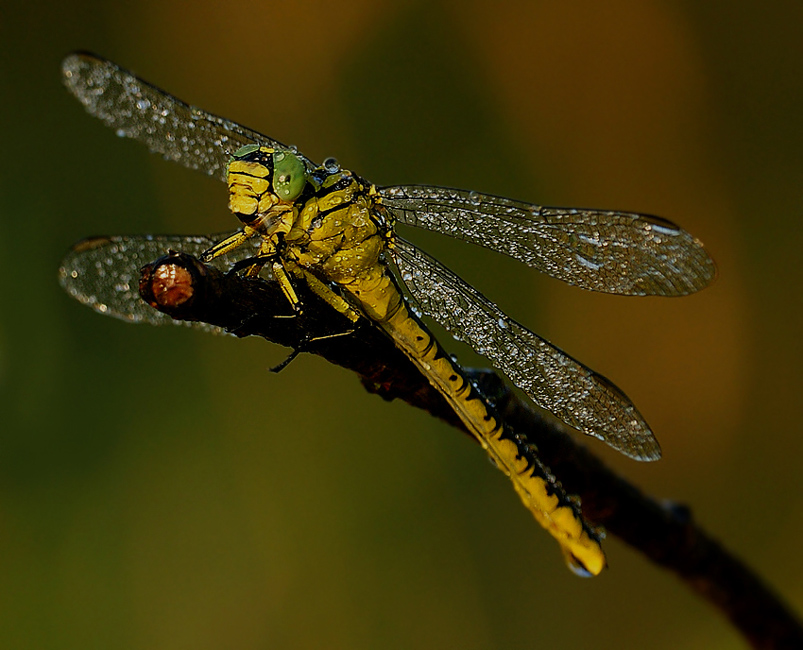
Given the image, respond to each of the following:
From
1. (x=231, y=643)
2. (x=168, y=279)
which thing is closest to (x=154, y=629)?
(x=231, y=643)

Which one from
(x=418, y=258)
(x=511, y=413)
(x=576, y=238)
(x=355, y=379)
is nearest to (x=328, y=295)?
(x=418, y=258)

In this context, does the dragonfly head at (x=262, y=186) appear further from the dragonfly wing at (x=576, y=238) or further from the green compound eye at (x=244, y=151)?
the dragonfly wing at (x=576, y=238)

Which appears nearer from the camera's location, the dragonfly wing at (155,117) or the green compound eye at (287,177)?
the green compound eye at (287,177)

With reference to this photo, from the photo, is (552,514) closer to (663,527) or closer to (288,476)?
(663,527)

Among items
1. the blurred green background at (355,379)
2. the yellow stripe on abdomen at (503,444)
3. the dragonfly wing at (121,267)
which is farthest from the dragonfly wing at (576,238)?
the blurred green background at (355,379)

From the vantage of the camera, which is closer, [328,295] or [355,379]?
[328,295]

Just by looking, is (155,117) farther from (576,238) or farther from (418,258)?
(576,238)
